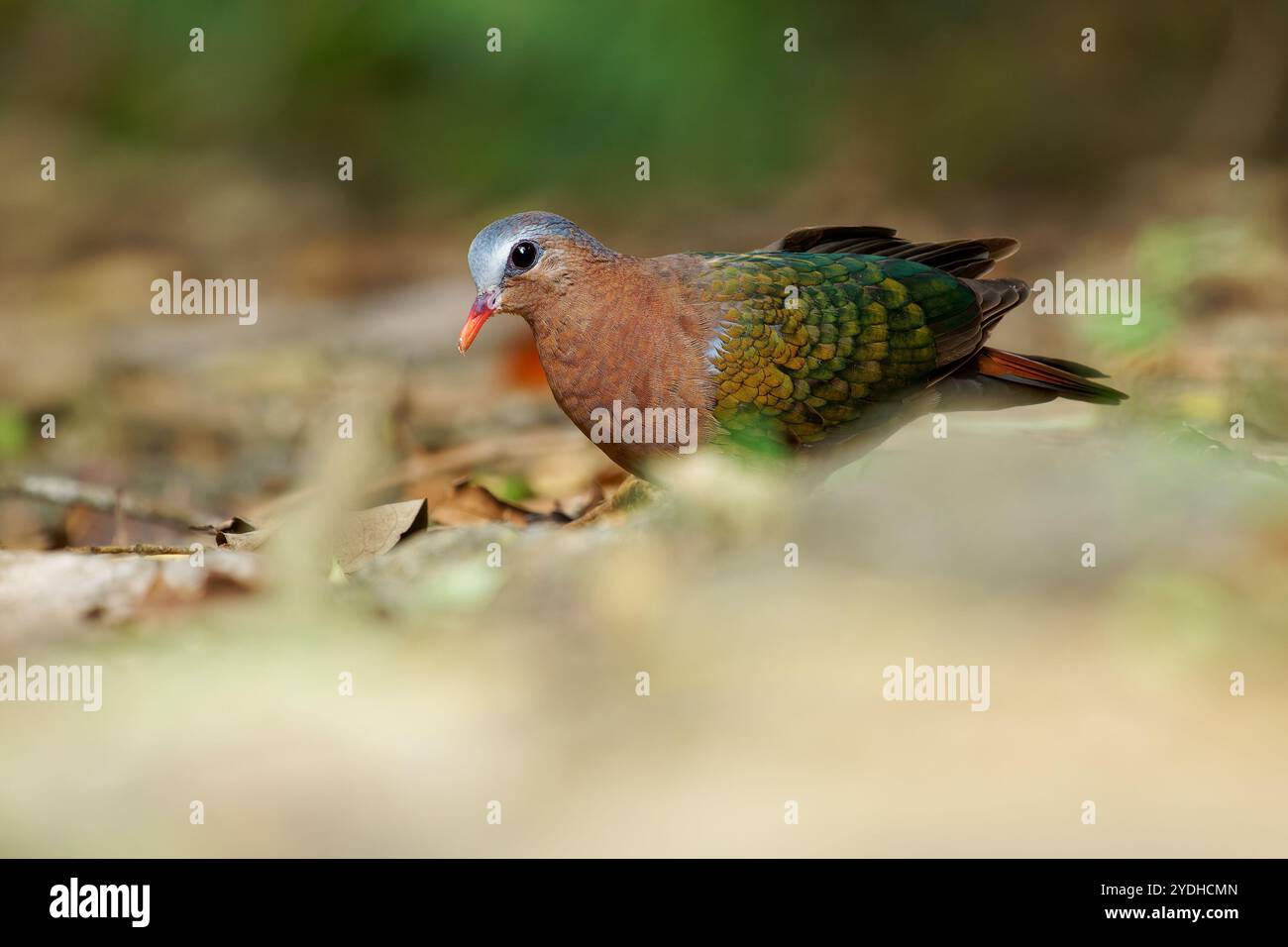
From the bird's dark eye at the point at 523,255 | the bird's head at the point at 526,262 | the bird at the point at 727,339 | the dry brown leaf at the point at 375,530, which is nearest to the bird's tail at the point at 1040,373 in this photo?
→ the bird at the point at 727,339

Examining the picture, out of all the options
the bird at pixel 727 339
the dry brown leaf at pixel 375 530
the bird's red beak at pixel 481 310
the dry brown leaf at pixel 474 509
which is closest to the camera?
the dry brown leaf at pixel 375 530

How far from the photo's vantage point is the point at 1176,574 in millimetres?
2830

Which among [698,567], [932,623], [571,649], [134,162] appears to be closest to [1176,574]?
[932,623]

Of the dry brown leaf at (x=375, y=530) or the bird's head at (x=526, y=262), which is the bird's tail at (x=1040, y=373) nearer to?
the bird's head at (x=526, y=262)

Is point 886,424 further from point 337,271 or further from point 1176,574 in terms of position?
point 337,271

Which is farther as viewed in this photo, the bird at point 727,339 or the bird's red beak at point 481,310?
the bird's red beak at point 481,310

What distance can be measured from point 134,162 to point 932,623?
7476mm

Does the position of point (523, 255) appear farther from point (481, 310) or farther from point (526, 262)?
point (481, 310)

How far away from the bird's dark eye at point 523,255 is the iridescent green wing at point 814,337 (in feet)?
1.52

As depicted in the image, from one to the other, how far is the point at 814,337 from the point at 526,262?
80cm

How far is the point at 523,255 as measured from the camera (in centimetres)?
396

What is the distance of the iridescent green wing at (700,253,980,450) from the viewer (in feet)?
12.9

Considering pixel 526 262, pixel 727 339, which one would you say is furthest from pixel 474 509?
pixel 727 339

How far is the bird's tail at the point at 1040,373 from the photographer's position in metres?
4.38
